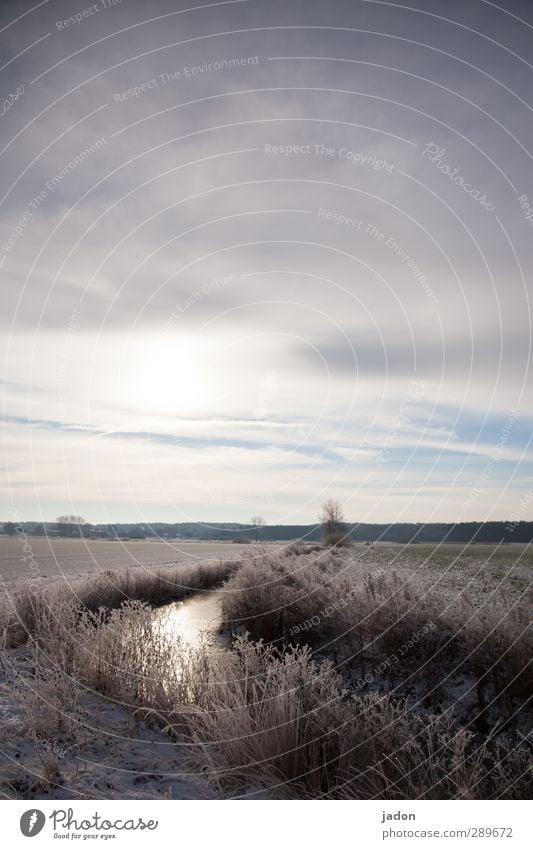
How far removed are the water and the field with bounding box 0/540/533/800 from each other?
121 cm

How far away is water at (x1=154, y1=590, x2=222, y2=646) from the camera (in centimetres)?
1159

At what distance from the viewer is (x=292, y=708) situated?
538cm

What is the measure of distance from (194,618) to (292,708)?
1015 cm

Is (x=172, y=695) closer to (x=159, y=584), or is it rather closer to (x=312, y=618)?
(x=312, y=618)

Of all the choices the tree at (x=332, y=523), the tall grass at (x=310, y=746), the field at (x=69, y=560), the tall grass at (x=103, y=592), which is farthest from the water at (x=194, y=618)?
the tree at (x=332, y=523)

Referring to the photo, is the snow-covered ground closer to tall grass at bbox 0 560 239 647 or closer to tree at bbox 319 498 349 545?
tall grass at bbox 0 560 239 647

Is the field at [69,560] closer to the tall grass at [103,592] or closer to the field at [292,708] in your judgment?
the tall grass at [103,592]

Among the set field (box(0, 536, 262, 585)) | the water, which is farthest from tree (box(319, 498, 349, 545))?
the water

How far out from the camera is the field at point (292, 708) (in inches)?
196

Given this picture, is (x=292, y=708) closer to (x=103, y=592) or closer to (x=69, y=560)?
(x=103, y=592)

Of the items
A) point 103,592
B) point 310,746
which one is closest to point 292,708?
point 310,746
